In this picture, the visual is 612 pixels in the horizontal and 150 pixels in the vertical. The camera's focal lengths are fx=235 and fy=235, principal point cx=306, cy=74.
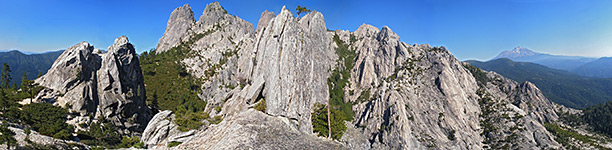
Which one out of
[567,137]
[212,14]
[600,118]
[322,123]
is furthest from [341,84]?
[600,118]

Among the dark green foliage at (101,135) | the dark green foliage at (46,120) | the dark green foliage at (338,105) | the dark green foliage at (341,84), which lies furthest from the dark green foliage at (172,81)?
the dark green foliage at (341,84)

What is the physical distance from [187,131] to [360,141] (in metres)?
88.5

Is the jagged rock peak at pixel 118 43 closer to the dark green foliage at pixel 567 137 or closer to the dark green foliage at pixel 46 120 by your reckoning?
the dark green foliage at pixel 46 120

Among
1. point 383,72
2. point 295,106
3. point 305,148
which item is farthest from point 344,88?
point 305,148

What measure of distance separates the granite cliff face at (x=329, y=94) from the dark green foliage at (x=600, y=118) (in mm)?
19895

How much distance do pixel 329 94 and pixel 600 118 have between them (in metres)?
167

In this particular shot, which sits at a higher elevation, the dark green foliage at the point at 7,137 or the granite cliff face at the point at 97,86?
the granite cliff face at the point at 97,86

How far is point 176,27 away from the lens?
17400cm

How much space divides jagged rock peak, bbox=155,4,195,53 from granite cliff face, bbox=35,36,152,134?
11306 centimetres

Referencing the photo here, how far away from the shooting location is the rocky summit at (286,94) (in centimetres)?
4066

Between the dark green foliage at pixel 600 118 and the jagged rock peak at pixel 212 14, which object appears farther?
the jagged rock peak at pixel 212 14

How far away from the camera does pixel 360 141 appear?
10812 cm

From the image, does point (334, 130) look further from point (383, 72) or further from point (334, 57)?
point (334, 57)

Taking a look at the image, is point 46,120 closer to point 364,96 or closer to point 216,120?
point 216,120
